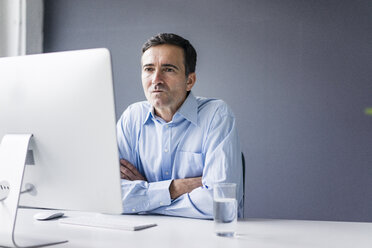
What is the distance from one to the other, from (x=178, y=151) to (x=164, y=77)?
0.38 metres

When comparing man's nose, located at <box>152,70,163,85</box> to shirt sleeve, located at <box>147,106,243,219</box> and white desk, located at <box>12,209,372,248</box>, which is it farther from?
white desk, located at <box>12,209,372,248</box>

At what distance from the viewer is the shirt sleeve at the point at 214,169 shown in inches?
66.7

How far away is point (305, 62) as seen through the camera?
10.1ft

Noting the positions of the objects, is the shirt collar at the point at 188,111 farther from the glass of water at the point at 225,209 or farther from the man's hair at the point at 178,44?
the glass of water at the point at 225,209

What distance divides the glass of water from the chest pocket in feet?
2.44

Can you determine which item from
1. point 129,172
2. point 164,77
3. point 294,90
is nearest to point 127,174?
point 129,172

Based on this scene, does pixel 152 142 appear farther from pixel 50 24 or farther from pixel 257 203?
pixel 50 24

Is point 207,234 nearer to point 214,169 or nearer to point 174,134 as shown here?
point 214,169

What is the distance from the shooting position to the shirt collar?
7.04ft

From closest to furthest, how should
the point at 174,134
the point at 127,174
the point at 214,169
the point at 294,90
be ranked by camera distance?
the point at 214,169 < the point at 127,174 < the point at 174,134 < the point at 294,90

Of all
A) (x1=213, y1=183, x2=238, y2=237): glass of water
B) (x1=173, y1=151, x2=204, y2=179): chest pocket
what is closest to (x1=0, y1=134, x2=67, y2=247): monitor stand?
(x1=213, y1=183, x2=238, y2=237): glass of water

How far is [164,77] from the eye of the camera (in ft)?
7.24

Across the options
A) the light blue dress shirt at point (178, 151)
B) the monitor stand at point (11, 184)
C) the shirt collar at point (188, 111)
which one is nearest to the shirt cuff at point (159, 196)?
the light blue dress shirt at point (178, 151)

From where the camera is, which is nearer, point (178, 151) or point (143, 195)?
point (143, 195)
